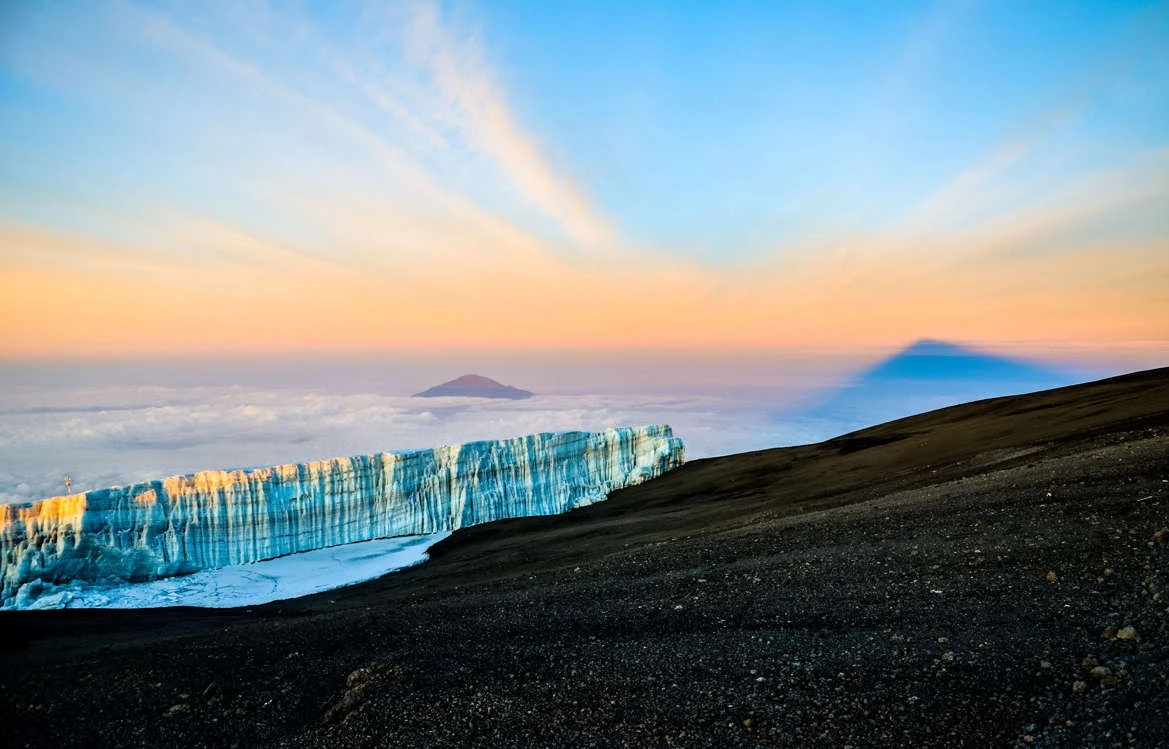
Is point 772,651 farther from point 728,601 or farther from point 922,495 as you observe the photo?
point 922,495

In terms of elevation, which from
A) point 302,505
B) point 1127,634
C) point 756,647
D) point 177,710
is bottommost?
point 177,710

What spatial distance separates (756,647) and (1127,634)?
482cm

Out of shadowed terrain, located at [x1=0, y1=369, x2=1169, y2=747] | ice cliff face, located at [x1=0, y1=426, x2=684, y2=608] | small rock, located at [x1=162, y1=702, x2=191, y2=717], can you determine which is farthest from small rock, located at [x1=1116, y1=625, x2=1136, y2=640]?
ice cliff face, located at [x1=0, y1=426, x2=684, y2=608]

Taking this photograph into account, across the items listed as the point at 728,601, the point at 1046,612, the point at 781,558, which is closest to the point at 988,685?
the point at 1046,612

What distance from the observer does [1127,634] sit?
8328 mm

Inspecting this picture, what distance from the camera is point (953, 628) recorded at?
966 cm

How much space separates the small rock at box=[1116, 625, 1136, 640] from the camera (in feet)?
27.2

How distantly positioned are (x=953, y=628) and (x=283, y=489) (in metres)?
41.9

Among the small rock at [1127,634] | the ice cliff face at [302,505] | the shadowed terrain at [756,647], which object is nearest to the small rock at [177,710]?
the shadowed terrain at [756,647]

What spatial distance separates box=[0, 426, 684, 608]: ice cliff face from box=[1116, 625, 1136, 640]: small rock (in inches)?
1649

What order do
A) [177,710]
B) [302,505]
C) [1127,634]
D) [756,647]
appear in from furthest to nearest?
[302,505] < [177,710] < [756,647] < [1127,634]

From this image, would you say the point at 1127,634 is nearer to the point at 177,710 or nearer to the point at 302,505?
the point at 177,710

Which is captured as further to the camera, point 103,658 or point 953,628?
point 103,658

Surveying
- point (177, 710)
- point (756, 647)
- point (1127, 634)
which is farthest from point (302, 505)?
point (1127, 634)
